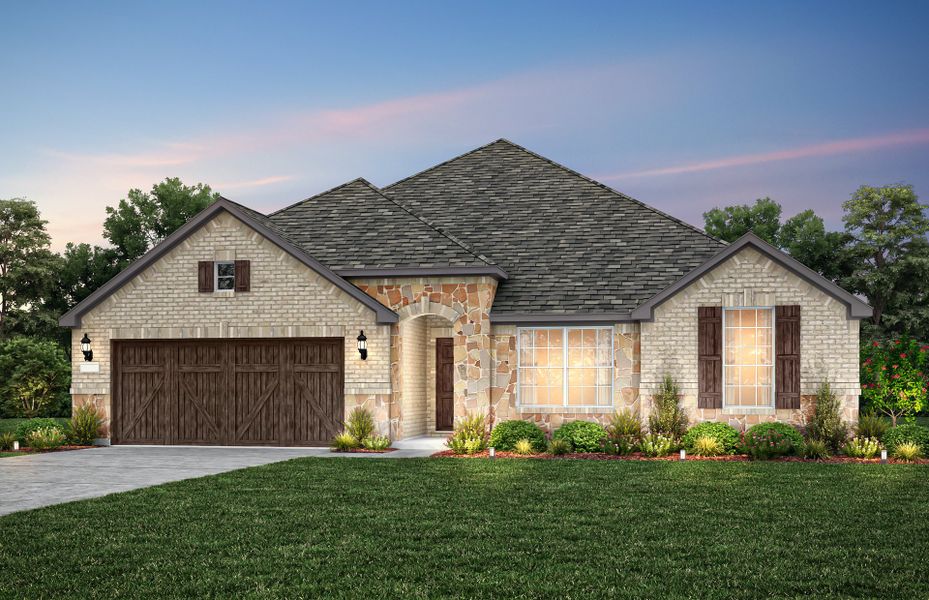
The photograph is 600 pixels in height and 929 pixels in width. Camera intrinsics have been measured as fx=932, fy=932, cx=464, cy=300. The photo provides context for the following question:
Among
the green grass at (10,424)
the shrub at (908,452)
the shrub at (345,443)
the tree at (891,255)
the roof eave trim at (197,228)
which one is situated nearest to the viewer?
the shrub at (908,452)

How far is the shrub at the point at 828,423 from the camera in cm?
1941

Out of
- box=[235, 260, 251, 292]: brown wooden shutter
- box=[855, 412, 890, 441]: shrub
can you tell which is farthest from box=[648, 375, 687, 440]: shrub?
box=[235, 260, 251, 292]: brown wooden shutter

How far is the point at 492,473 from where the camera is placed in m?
16.0

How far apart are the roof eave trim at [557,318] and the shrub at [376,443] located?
3758 mm

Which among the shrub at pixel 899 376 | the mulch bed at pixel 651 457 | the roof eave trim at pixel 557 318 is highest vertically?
the roof eave trim at pixel 557 318

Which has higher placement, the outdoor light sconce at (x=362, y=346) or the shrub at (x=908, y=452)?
the outdoor light sconce at (x=362, y=346)

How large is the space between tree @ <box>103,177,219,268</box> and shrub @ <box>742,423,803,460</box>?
39.2 metres

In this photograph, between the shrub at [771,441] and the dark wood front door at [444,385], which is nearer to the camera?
the shrub at [771,441]

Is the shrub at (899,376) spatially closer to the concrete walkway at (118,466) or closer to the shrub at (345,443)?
the concrete walkway at (118,466)

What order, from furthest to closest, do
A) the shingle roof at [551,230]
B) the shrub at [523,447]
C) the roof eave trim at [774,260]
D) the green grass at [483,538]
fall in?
the shingle roof at [551,230] → the roof eave trim at [774,260] → the shrub at [523,447] → the green grass at [483,538]

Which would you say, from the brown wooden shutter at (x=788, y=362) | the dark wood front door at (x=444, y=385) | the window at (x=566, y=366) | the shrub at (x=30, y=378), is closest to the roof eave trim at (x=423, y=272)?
the window at (x=566, y=366)

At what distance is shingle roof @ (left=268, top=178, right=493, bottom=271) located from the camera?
72.7 ft

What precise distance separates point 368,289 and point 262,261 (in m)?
2.58

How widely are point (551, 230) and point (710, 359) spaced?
246 inches
